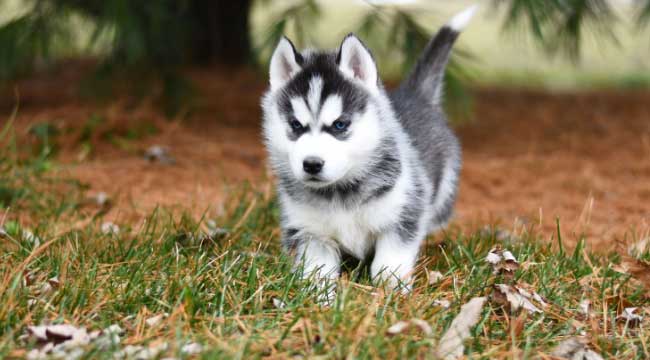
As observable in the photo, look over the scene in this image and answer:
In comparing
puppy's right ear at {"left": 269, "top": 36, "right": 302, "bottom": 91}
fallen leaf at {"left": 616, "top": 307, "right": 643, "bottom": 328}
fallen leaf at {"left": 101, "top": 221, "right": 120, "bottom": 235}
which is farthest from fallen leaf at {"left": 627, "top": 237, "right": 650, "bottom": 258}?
fallen leaf at {"left": 101, "top": 221, "right": 120, "bottom": 235}

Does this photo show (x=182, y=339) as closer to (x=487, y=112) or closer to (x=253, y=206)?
(x=253, y=206)

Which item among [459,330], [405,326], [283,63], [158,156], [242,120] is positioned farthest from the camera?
[242,120]

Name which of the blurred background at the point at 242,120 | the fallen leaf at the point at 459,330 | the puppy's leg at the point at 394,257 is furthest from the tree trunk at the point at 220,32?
the fallen leaf at the point at 459,330

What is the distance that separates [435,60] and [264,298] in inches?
84.5

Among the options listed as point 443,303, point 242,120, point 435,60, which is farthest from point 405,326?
point 242,120

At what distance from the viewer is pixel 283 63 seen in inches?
145

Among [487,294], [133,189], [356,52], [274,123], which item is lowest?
[133,189]

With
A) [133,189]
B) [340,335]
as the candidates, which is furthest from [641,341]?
[133,189]

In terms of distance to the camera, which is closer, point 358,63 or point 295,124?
point 295,124

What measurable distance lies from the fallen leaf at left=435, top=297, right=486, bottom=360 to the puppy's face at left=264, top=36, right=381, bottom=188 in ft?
2.60

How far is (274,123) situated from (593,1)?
3.42 metres

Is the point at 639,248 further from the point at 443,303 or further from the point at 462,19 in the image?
the point at 462,19

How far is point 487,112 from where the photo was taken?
8461 mm

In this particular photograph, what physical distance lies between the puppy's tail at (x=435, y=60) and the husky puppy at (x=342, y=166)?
39.8 inches
